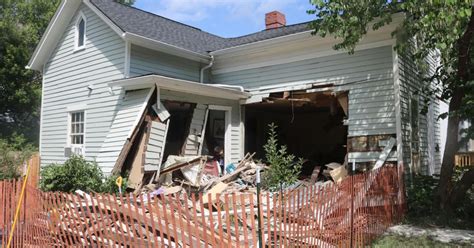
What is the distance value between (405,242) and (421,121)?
21.7 feet

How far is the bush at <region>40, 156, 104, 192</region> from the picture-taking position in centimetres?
998

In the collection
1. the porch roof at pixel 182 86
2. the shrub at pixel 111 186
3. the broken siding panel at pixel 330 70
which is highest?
the broken siding panel at pixel 330 70

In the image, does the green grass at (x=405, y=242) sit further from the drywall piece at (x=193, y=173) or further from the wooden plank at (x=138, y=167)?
the wooden plank at (x=138, y=167)

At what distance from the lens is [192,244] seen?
401 centimetres

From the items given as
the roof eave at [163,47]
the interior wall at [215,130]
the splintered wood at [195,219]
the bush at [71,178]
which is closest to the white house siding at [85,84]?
the roof eave at [163,47]

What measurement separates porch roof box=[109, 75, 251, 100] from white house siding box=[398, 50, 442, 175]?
4.61m

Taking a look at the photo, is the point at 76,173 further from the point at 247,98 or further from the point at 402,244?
the point at 402,244

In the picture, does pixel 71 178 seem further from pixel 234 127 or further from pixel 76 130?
pixel 234 127

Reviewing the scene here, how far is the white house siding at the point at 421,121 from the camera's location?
33.8ft

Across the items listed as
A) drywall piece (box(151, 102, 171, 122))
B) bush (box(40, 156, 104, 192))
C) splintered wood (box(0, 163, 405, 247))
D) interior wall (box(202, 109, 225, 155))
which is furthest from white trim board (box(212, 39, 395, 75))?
bush (box(40, 156, 104, 192))

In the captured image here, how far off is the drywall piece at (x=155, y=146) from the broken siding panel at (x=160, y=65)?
7.56 feet

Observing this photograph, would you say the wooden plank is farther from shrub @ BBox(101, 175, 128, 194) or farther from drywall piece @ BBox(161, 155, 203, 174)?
drywall piece @ BBox(161, 155, 203, 174)

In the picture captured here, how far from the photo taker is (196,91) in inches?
442

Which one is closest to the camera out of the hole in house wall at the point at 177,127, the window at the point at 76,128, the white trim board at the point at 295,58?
the white trim board at the point at 295,58
